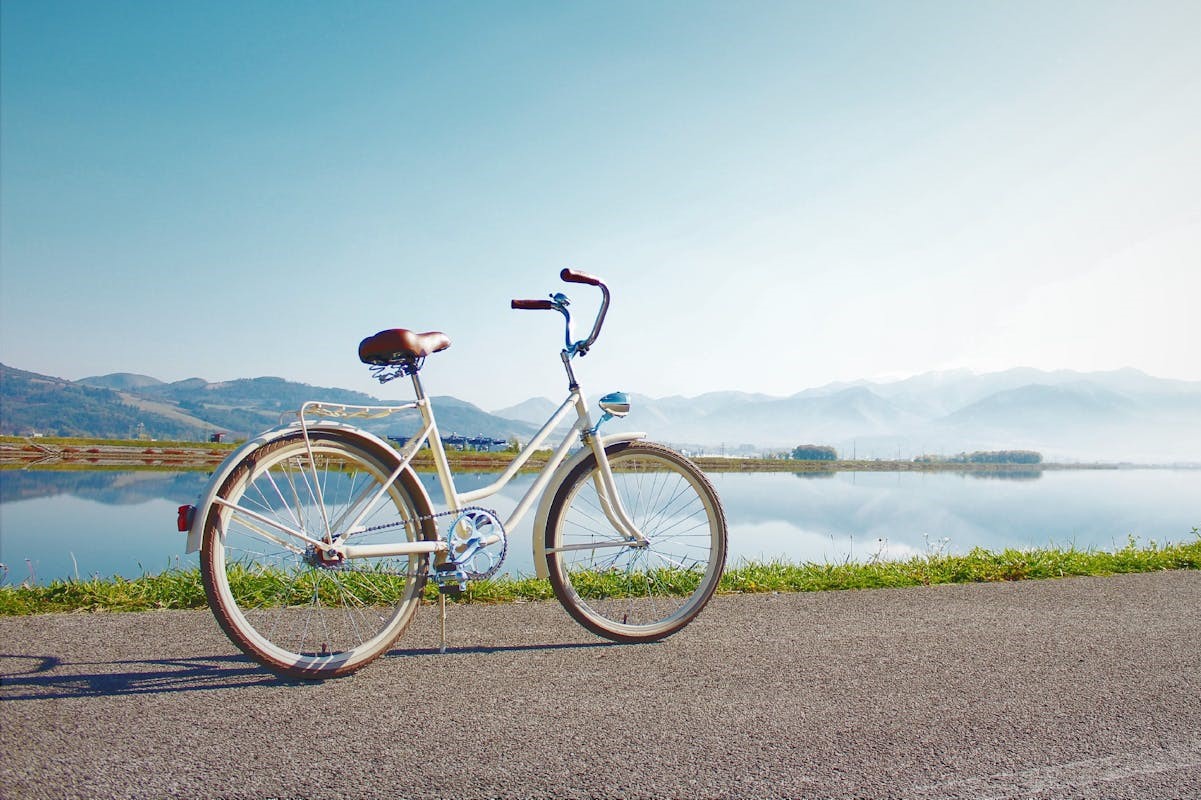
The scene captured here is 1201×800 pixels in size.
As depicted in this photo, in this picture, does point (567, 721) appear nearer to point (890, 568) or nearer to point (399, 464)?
point (399, 464)

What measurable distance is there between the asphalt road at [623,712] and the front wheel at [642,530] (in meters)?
0.20

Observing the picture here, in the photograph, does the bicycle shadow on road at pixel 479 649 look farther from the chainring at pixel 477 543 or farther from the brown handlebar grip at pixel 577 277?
the brown handlebar grip at pixel 577 277

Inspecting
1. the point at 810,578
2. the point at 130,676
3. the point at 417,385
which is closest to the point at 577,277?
the point at 417,385

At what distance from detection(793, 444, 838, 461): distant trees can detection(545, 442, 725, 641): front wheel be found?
131 metres

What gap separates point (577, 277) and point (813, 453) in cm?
14260

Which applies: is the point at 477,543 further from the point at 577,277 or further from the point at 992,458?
the point at 992,458

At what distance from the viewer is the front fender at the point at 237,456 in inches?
115

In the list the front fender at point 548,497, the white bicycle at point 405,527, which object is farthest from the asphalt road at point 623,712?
the front fender at point 548,497

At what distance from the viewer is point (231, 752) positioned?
2.28 meters

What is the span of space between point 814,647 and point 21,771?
323 centimetres

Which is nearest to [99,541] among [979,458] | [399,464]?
[399,464]

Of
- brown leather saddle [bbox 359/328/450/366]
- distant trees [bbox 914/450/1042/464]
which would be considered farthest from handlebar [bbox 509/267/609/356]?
distant trees [bbox 914/450/1042/464]

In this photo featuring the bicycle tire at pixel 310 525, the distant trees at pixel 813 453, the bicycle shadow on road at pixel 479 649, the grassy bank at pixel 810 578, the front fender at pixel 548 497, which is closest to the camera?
the bicycle tire at pixel 310 525

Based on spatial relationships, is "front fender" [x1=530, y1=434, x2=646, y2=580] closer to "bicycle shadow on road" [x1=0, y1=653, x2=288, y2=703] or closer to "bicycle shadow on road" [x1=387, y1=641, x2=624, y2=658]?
"bicycle shadow on road" [x1=387, y1=641, x2=624, y2=658]
